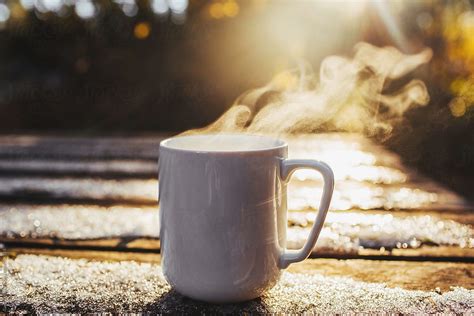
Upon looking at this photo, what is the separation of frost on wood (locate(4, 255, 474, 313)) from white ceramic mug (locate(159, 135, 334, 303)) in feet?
0.09

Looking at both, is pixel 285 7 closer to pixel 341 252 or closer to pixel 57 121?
pixel 57 121

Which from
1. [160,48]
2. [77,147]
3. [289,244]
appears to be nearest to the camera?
[289,244]

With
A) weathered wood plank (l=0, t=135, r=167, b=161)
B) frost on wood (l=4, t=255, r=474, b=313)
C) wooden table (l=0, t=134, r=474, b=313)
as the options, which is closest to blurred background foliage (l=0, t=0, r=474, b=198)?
weathered wood plank (l=0, t=135, r=167, b=161)

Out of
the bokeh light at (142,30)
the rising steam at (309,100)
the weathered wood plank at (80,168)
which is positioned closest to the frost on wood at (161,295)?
the rising steam at (309,100)

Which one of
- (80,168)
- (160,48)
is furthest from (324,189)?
(160,48)

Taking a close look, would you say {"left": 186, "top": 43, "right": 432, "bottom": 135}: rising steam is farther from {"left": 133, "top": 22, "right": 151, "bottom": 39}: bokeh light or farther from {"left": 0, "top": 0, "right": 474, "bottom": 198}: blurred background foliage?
{"left": 133, "top": 22, "right": 151, "bottom": 39}: bokeh light

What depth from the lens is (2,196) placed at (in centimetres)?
111

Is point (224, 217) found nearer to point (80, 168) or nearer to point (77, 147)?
point (80, 168)

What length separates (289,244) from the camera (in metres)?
0.81

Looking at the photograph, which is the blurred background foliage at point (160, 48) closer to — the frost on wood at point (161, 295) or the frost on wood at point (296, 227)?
the frost on wood at point (296, 227)

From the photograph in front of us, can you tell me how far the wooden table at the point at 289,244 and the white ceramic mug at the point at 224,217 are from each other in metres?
0.03

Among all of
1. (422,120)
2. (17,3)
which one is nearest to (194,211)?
(422,120)

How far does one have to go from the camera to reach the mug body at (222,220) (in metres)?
0.56

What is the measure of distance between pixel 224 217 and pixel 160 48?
13.5 ft
